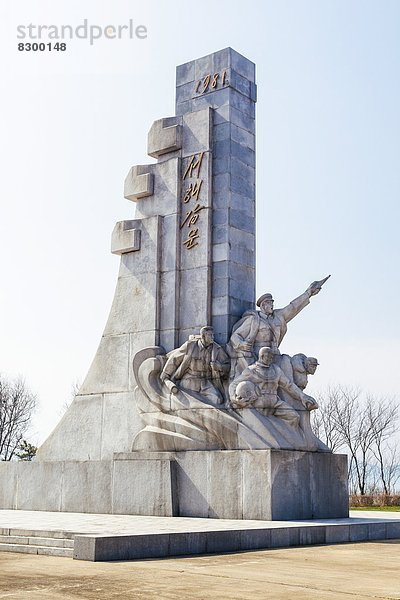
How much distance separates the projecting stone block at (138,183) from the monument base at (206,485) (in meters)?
5.55

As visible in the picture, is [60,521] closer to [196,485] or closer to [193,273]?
[196,485]

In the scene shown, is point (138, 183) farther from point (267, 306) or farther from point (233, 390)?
point (233, 390)

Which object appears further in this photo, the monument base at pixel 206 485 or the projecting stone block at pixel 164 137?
the projecting stone block at pixel 164 137

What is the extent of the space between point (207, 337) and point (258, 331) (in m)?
0.94

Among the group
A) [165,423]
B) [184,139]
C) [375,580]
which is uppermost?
[184,139]

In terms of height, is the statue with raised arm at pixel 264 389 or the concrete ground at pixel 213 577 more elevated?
the statue with raised arm at pixel 264 389

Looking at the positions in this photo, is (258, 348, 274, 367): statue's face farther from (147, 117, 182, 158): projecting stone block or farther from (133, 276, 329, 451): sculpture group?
(147, 117, 182, 158): projecting stone block

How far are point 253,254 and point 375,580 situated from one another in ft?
31.3

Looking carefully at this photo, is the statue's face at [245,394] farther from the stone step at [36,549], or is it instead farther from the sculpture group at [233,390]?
the stone step at [36,549]

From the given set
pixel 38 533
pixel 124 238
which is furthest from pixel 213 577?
pixel 124 238

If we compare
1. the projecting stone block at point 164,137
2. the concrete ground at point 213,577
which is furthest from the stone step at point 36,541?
A: the projecting stone block at point 164,137

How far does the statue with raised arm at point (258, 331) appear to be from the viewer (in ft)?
48.3

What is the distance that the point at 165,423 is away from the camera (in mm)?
14883

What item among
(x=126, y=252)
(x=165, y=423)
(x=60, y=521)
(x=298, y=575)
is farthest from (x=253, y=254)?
(x=298, y=575)
